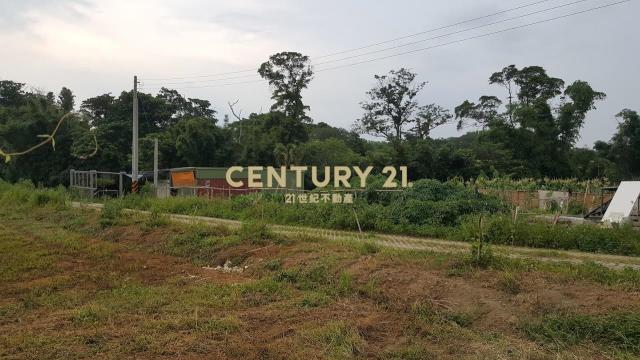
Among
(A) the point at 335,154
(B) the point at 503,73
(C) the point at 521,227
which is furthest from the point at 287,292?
(B) the point at 503,73

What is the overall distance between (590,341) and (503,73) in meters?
48.7

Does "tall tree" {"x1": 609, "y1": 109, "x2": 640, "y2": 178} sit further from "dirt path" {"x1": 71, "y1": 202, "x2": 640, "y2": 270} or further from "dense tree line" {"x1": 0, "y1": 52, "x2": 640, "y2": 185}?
"dirt path" {"x1": 71, "y1": 202, "x2": 640, "y2": 270}

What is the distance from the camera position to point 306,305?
7.75 metres

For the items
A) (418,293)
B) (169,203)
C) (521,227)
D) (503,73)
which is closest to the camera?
(418,293)

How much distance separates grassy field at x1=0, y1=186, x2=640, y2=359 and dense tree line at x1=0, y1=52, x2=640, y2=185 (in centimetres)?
3226

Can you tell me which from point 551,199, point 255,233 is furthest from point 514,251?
point 551,199

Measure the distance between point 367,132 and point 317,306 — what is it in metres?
45.2

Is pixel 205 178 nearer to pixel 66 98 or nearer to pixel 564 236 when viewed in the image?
pixel 564 236

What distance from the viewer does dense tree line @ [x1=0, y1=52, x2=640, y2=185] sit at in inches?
1652

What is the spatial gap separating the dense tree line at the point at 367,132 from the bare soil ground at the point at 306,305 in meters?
32.2

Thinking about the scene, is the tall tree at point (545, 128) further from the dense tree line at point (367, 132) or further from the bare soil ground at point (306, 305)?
the bare soil ground at point (306, 305)

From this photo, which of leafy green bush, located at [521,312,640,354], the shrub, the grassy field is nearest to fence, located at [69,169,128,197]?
the shrub

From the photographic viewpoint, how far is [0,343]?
601cm

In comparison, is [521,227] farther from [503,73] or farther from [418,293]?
[503,73]
